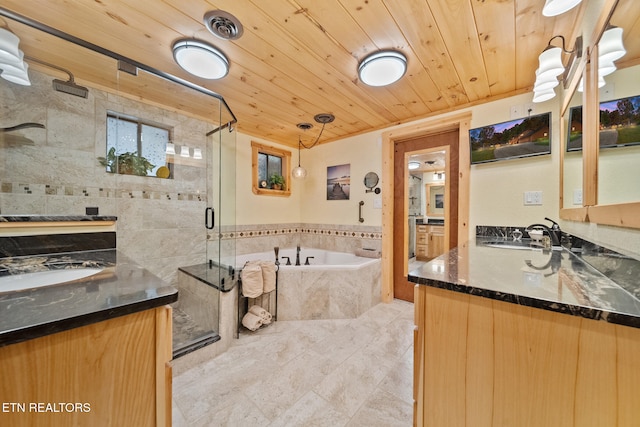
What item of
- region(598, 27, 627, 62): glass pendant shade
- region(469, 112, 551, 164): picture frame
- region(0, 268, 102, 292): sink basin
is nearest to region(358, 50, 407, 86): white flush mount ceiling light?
region(598, 27, 627, 62): glass pendant shade

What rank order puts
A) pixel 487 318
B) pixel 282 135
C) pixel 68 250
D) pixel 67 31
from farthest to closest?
pixel 282 135
pixel 67 31
pixel 68 250
pixel 487 318

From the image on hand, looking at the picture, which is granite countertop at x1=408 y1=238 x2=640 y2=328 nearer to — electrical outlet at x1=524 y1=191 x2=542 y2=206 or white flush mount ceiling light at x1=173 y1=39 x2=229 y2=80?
electrical outlet at x1=524 y1=191 x2=542 y2=206

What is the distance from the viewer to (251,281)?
7.18ft

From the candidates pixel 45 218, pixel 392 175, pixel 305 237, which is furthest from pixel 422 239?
pixel 45 218

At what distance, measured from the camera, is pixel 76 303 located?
2.08ft

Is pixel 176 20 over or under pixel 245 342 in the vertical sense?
over

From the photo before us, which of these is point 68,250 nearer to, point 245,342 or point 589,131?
point 245,342

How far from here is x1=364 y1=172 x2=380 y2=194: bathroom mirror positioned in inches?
118

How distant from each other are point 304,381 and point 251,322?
0.80m

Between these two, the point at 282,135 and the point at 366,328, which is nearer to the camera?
the point at 366,328

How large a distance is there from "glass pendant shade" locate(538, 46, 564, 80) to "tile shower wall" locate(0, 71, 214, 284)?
113 inches

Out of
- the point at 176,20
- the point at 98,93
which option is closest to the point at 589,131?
the point at 176,20

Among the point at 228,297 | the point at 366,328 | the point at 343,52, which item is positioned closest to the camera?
the point at 343,52

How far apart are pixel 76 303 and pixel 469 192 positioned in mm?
2759
